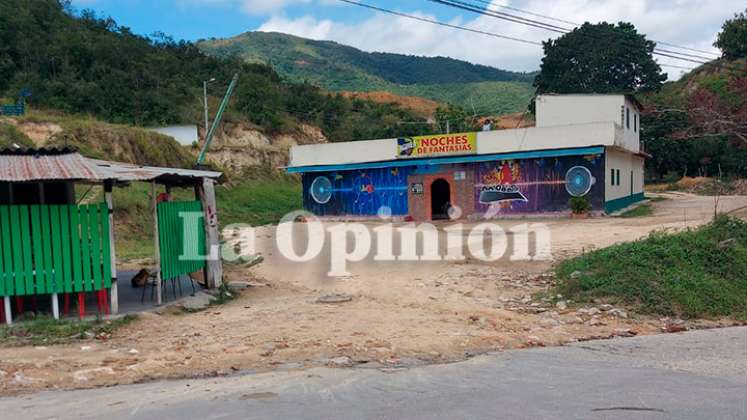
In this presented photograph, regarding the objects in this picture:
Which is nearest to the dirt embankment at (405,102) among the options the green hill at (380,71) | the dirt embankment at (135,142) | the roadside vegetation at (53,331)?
the green hill at (380,71)

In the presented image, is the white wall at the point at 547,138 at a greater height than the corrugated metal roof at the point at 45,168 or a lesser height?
greater

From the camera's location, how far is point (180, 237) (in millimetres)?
10797

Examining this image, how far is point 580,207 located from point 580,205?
8cm

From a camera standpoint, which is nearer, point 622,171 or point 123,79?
point 622,171

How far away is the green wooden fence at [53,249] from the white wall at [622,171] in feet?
63.5

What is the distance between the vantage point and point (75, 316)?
29.1 feet

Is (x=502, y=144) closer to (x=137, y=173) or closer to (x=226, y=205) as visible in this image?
(x=226, y=205)

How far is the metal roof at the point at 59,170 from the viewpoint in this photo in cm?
801

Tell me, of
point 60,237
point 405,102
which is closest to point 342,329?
point 60,237

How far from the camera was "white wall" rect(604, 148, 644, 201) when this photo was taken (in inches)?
927

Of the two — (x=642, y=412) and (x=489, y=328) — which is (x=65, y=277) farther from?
(x=642, y=412)

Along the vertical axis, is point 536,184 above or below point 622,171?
below

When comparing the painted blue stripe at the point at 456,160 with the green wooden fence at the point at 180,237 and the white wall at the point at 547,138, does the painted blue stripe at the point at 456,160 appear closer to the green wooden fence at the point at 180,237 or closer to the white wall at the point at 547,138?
the white wall at the point at 547,138

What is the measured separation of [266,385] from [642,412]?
346 cm
